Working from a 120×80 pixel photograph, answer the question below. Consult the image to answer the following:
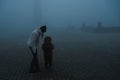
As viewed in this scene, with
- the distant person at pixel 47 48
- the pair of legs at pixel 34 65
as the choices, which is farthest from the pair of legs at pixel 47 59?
the pair of legs at pixel 34 65

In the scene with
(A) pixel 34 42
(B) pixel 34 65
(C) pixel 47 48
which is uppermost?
(A) pixel 34 42

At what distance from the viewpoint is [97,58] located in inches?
566

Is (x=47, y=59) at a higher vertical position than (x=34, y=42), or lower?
lower

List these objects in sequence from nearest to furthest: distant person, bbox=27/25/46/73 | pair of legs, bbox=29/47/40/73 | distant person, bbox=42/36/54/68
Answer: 1. distant person, bbox=27/25/46/73
2. pair of legs, bbox=29/47/40/73
3. distant person, bbox=42/36/54/68

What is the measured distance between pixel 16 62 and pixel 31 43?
10.3 feet

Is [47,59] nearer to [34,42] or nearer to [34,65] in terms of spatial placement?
[34,65]

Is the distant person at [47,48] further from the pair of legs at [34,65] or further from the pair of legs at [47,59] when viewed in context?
the pair of legs at [34,65]

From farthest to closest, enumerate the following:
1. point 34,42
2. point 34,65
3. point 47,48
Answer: point 47,48 < point 34,65 < point 34,42

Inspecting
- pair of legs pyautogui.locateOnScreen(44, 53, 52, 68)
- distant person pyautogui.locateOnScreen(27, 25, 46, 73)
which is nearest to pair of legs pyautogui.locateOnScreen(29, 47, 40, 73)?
distant person pyautogui.locateOnScreen(27, 25, 46, 73)

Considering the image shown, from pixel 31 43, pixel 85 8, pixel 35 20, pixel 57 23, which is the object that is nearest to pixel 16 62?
pixel 31 43

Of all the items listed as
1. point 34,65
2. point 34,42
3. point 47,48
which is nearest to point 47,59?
point 47,48

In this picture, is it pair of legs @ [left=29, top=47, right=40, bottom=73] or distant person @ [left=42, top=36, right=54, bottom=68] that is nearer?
pair of legs @ [left=29, top=47, right=40, bottom=73]

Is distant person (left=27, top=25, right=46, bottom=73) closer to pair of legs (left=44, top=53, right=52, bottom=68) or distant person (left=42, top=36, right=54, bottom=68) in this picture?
distant person (left=42, top=36, right=54, bottom=68)

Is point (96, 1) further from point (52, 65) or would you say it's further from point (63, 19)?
point (52, 65)
